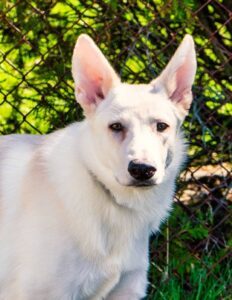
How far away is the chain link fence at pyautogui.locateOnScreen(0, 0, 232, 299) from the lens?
4609 millimetres

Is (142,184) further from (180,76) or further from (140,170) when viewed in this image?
(180,76)

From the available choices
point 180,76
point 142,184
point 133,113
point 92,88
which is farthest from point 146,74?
point 142,184

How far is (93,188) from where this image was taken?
3814 mm

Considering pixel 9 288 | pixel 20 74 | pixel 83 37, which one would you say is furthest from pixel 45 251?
pixel 20 74

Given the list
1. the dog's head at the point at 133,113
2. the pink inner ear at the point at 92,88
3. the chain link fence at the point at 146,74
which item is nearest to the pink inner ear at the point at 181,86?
the dog's head at the point at 133,113

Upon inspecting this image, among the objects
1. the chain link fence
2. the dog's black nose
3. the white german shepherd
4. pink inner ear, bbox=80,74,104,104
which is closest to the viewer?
the dog's black nose

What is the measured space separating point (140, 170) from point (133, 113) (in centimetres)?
31

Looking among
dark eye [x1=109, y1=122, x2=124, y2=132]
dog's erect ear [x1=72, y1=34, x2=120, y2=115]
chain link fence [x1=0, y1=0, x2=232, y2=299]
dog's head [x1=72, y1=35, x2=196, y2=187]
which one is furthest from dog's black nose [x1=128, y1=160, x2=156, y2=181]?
chain link fence [x1=0, y1=0, x2=232, y2=299]

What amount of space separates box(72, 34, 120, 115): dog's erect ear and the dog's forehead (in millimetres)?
59

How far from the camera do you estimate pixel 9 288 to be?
148 inches

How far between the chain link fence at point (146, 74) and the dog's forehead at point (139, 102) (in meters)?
0.72

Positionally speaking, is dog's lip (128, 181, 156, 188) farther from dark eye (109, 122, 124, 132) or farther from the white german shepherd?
dark eye (109, 122, 124, 132)

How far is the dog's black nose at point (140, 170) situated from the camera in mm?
3498

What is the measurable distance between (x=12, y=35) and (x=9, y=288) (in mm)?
1541
